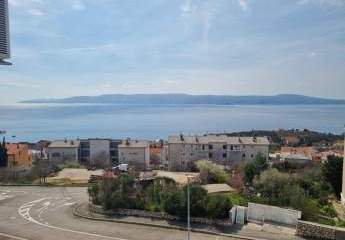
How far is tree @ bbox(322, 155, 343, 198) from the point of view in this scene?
3042 centimetres

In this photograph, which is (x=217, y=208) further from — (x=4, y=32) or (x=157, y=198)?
(x=4, y=32)

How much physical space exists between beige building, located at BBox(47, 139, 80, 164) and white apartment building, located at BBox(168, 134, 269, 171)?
16133 mm

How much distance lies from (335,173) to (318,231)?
10.1 metres

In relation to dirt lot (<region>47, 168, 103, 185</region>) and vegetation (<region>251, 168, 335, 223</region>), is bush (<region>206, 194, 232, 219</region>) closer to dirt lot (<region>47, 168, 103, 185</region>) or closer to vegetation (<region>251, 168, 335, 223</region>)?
vegetation (<region>251, 168, 335, 223</region>)

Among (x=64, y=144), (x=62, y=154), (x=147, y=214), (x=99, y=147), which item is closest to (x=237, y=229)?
(x=147, y=214)

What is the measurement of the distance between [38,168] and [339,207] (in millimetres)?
27855

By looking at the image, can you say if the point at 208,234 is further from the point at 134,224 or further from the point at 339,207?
the point at 339,207

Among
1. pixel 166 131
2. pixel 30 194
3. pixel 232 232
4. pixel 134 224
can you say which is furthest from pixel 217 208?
pixel 166 131

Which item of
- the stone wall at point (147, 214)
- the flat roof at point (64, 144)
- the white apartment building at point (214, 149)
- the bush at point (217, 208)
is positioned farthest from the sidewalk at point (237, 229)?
the flat roof at point (64, 144)

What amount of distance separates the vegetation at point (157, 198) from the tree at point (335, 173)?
9.60 metres

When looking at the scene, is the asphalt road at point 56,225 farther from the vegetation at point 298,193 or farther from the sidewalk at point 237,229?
the vegetation at point 298,193

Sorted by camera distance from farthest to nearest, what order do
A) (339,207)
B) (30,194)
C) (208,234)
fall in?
(30,194) < (339,207) < (208,234)

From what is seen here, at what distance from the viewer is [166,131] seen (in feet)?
527

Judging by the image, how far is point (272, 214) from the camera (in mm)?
23641
